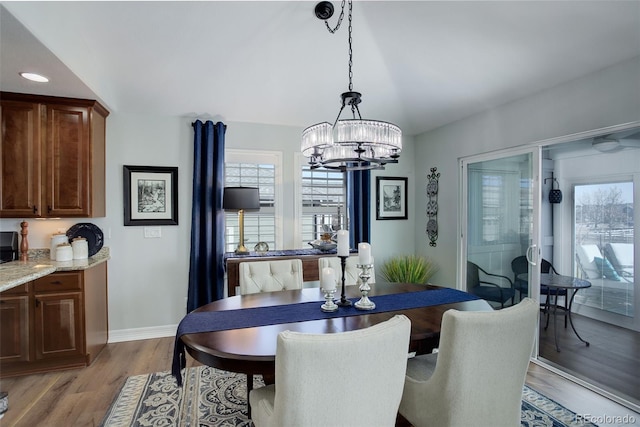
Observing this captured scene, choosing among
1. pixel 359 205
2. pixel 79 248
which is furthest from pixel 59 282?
pixel 359 205

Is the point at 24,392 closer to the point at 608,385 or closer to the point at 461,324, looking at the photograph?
the point at 461,324

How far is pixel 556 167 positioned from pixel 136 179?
5.58m

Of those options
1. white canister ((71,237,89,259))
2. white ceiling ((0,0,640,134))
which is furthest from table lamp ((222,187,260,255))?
white canister ((71,237,89,259))

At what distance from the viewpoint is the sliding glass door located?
3311 mm

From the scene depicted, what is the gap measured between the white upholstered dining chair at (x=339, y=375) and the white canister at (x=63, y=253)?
2.95 meters

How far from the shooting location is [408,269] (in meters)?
4.37

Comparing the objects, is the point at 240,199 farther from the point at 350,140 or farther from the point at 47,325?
the point at 47,325

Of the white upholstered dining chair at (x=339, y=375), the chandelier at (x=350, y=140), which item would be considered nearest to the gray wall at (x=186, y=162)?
the chandelier at (x=350, y=140)

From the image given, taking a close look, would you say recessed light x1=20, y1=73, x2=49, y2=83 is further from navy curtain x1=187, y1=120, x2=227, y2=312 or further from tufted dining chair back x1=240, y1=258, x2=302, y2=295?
tufted dining chair back x1=240, y1=258, x2=302, y2=295

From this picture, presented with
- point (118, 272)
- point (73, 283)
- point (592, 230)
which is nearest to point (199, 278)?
point (118, 272)

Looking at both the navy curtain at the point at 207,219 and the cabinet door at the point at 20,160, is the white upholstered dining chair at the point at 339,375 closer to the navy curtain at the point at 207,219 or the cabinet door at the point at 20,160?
the navy curtain at the point at 207,219

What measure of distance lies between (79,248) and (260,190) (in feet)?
6.49

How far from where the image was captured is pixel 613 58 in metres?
2.54

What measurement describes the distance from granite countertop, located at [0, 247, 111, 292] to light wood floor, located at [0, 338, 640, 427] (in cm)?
93
